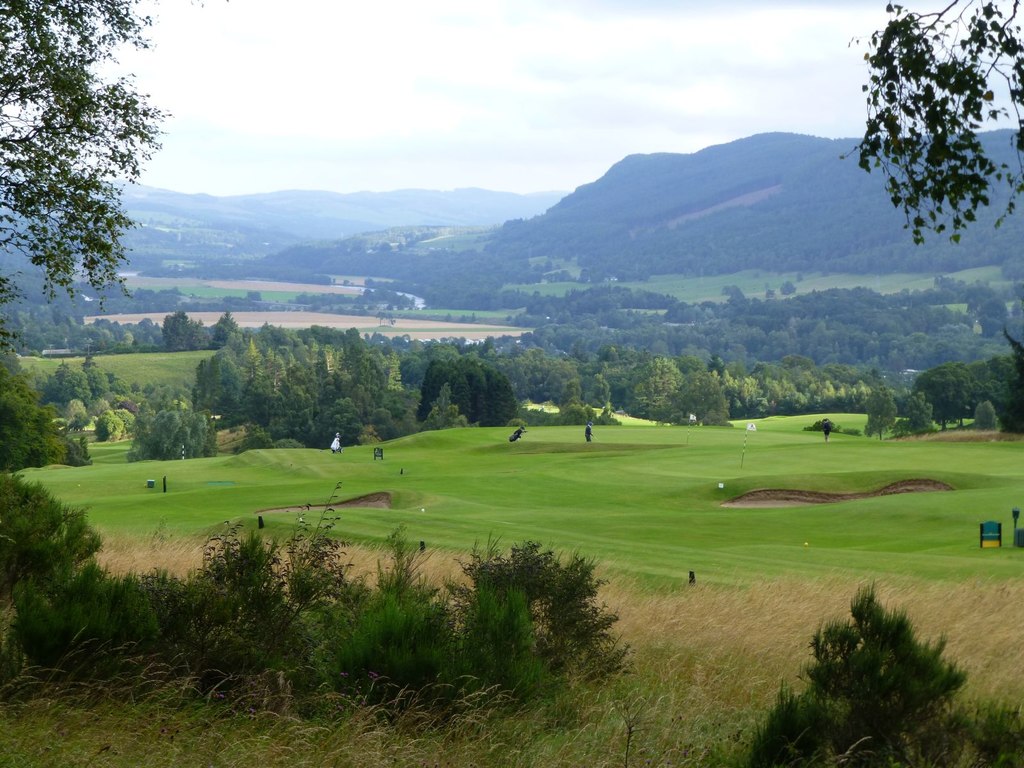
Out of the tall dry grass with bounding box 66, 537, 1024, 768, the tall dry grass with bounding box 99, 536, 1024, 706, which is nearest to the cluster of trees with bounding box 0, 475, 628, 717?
the tall dry grass with bounding box 66, 537, 1024, 768

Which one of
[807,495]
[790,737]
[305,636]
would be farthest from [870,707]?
[807,495]

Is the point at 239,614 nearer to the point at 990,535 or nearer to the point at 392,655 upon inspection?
the point at 392,655

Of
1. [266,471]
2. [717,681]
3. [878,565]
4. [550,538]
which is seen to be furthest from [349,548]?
[266,471]

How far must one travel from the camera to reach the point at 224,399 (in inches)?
5266

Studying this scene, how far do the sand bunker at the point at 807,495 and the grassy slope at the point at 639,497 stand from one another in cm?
30

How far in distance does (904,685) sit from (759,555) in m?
12.7

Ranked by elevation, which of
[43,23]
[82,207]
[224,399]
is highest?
[43,23]

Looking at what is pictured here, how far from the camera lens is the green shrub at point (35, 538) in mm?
10742

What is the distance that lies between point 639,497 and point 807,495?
14.6 ft

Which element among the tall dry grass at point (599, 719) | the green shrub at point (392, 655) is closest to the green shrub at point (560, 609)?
the tall dry grass at point (599, 719)

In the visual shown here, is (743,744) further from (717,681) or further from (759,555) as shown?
(759,555)

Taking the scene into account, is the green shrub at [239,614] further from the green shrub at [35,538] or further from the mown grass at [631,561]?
the green shrub at [35,538]

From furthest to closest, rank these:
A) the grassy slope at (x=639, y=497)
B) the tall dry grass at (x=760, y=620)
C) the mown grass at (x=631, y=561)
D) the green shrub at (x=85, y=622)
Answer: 1. the grassy slope at (x=639, y=497)
2. the tall dry grass at (x=760, y=620)
3. the green shrub at (x=85, y=622)
4. the mown grass at (x=631, y=561)

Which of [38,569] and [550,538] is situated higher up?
[38,569]
